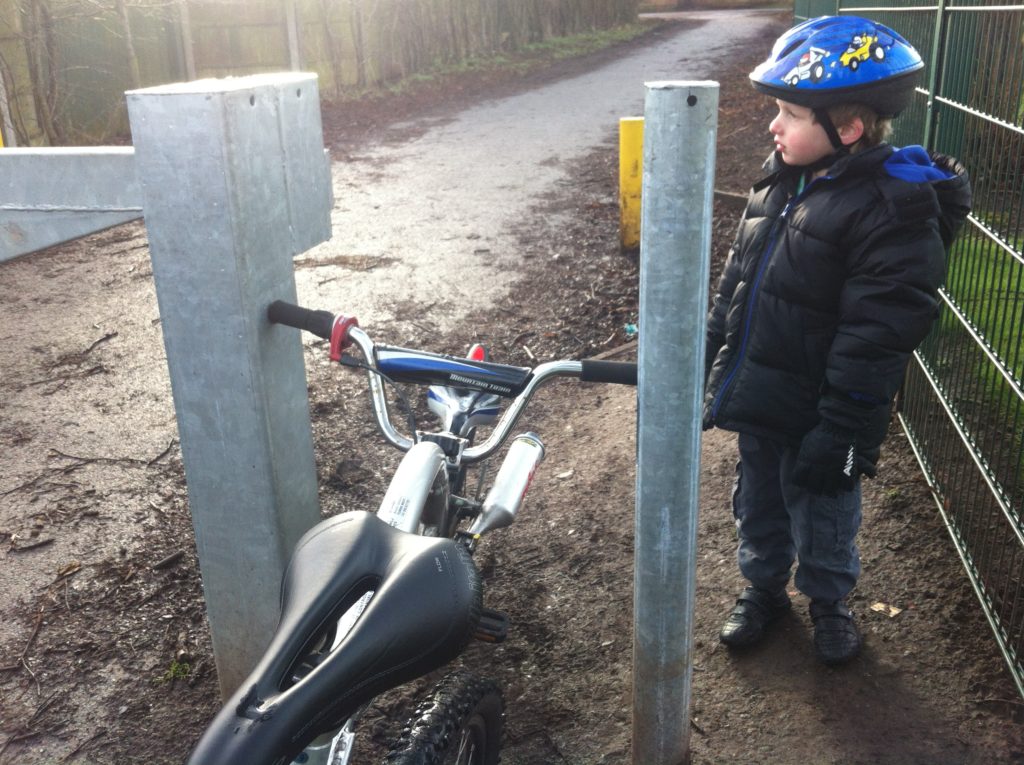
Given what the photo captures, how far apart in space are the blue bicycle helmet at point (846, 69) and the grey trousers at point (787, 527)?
3.17 feet

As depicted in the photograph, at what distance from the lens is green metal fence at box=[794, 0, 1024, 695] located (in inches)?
117

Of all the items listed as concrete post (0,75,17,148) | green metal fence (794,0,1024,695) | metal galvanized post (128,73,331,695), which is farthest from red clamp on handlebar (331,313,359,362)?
concrete post (0,75,17,148)

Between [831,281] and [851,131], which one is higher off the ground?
[851,131]

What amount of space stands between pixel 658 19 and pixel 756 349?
88.0 feet

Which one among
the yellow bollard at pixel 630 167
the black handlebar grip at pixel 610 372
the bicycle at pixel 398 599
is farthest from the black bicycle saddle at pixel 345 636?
the yellow bollard at pixel 630 167

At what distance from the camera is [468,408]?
96.0 inches

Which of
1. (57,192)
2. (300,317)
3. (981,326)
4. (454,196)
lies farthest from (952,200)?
(454,196)

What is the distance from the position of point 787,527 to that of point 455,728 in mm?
1453

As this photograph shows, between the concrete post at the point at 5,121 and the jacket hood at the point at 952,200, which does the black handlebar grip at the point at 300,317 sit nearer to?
the jacket hood at the point at 952,200

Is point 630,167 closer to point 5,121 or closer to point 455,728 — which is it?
point 455,728

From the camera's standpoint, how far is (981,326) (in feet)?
11.0

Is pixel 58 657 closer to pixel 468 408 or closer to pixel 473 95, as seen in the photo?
pixel 468 408

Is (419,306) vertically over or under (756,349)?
under

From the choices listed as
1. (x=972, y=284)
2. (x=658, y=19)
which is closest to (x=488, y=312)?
(x=972, y=284)
